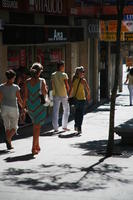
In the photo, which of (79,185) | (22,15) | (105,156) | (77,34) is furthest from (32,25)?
(79,185)

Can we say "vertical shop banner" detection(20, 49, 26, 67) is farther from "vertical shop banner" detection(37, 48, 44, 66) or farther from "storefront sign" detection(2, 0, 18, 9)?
"storefront sign" detection(2, 0, 18, 9)

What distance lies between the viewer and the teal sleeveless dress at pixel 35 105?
1172cm

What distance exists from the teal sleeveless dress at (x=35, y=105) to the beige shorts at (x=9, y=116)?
0.44 metres

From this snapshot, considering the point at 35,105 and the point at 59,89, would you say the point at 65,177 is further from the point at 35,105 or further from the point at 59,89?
the point at 59,89

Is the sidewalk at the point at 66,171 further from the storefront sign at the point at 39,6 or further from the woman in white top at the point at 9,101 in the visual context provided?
the storefront sign at the point at 39,6

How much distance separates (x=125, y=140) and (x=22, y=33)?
14.0 feet

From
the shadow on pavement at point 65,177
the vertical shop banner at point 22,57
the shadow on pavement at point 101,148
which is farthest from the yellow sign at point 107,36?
the shadow on pavement at point 65,177

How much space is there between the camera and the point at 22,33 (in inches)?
600

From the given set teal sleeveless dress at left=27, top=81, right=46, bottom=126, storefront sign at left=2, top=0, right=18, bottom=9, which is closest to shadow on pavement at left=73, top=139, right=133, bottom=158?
teal sleeveless dress at left=27, top=81, right=46, bottom=126

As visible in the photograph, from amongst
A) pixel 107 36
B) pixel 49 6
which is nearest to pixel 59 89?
pixel 49 6

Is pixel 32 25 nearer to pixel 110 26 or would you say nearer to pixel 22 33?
pixel 22 33

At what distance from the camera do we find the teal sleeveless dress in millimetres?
11719

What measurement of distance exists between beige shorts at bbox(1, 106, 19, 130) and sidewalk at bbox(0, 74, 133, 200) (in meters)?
0.54

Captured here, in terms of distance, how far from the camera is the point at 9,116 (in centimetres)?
1209
